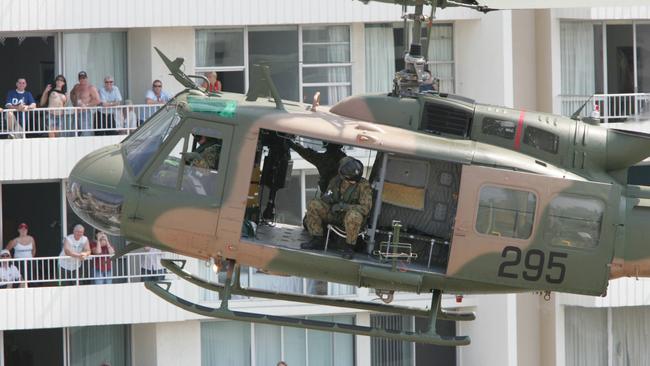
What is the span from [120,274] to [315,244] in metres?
17.4

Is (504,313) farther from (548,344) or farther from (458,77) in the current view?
(458,77)

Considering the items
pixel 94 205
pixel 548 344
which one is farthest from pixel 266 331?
pixel 94 205

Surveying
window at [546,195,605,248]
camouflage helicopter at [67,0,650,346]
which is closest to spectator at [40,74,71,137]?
camouflage helicopter at [67,0,650,346]

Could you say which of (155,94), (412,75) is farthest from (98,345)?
(412,75)

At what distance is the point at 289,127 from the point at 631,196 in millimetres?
4953

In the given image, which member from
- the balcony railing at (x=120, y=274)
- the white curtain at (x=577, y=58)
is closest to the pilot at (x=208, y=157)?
the balcony railing at (x=120, y=274)

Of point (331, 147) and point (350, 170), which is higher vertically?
point (331, 147)

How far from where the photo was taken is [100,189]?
33344 mm

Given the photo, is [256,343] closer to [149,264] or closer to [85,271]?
[149,264]

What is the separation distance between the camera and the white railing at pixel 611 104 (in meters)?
50.5

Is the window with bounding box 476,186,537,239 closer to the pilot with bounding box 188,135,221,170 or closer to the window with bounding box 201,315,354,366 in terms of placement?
the pilot with bounding box 188,135,221,170

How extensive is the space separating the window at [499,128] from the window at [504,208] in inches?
40.6

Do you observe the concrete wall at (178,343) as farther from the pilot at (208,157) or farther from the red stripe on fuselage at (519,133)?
the red stripe on fuselage at (519,133)

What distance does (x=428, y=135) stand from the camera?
32.6m
